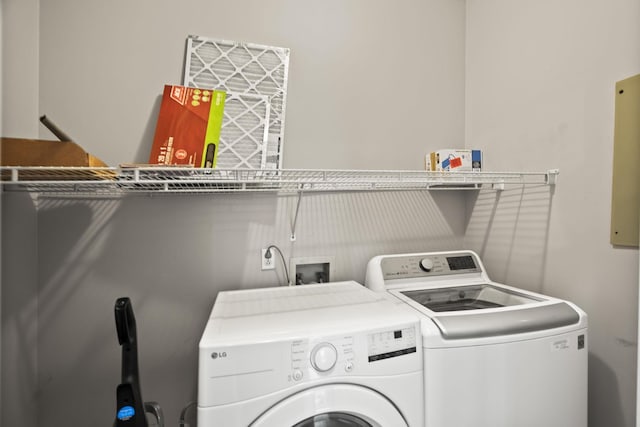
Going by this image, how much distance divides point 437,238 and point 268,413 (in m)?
1.30

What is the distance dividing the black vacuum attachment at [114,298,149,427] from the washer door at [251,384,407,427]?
31 cm

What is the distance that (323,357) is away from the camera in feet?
2.65

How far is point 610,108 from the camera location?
1064mm

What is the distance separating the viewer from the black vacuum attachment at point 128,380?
75cm

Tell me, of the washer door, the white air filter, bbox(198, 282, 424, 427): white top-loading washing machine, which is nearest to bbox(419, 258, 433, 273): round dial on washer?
bbox(198, 282, 424, 427): white top-loading washing machine

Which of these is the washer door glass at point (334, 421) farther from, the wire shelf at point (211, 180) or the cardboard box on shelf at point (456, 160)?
the cardboard box on shelf at point (456, 160)

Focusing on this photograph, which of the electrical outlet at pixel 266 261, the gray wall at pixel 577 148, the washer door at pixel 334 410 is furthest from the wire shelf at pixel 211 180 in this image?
the washer door at pixel 334 410

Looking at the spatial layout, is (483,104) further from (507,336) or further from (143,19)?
(143,19)

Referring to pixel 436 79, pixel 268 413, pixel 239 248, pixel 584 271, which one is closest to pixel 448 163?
pixel 436 79

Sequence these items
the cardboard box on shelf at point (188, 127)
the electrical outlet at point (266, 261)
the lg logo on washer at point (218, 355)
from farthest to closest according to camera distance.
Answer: the electrical outlet at point (266, 261) < the cardboard box on shelf at point (188, 127) < the lg logo on washer at point (218, 355)

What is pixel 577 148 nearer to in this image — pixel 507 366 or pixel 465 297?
pixel 465 297

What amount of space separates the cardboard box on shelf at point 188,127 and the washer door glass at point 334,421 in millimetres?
933

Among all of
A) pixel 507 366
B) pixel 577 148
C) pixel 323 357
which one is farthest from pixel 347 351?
pixel 577 148

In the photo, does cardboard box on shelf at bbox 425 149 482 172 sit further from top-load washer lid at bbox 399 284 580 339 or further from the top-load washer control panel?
top-load washer lid at bbox 399 284 580 339
